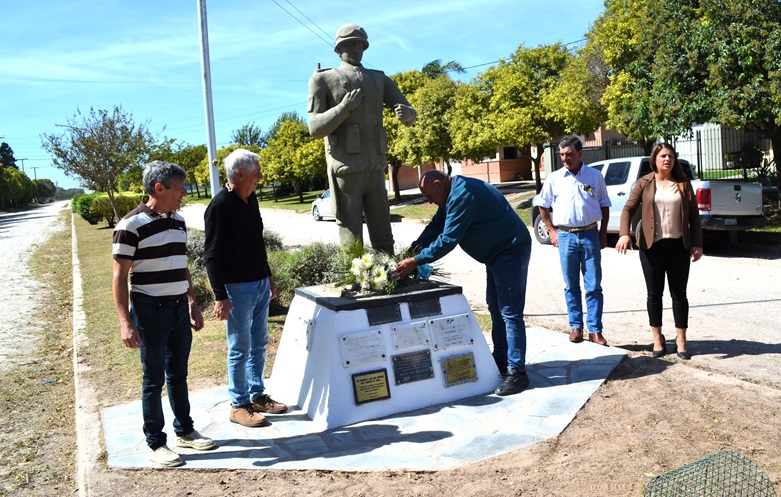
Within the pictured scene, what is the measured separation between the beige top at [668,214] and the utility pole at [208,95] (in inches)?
259

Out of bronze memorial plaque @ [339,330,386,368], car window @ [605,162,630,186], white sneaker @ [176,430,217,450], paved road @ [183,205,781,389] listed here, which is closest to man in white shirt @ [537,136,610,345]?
paved road @ [183,205,781,389]

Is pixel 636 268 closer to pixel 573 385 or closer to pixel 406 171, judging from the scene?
pixel 573 385

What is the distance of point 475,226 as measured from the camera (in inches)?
202

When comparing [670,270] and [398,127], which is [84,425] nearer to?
[670,270]

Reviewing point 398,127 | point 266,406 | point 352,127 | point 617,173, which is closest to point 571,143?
point 352,127

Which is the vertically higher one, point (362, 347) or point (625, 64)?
point (625, 64)

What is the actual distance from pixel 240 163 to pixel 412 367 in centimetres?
191

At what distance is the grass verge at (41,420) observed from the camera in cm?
437

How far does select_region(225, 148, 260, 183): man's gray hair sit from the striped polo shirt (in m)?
0.56

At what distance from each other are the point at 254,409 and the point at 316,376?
21.2 inches

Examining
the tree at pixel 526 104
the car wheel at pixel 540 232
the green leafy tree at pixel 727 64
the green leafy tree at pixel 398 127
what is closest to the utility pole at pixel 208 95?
the car wheel at pixel 540 232

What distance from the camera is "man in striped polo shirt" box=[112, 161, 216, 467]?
3.98 meters

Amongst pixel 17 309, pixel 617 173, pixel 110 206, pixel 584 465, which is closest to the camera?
pixel 584 465

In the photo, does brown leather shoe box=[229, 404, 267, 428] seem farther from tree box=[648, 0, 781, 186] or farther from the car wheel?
tree box=[648, 0, 781, 186]
